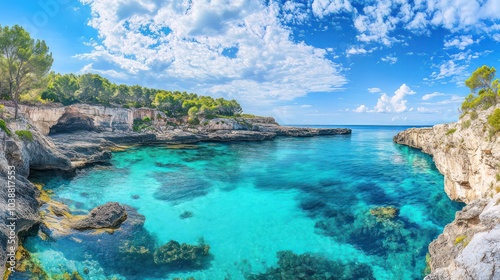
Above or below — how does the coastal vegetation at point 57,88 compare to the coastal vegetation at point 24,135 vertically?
above

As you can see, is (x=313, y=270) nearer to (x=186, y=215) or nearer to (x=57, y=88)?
(x=186, y=215)

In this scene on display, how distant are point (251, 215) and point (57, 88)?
232ft

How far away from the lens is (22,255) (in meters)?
13.2

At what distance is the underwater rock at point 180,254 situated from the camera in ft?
48.7

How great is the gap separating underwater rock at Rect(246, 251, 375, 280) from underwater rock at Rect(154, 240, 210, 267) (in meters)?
3.54

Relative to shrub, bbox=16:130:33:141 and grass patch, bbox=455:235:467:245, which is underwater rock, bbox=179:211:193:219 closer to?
grass patch, bbox=455:235:467:245

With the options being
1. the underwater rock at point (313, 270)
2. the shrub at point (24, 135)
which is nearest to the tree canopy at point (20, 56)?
the shrub at point (24, 135)

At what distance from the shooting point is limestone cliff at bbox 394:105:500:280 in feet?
26.2

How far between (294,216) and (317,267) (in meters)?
7.72

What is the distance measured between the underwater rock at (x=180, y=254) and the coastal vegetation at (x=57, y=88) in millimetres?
28711

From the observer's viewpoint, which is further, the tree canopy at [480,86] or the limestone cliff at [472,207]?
the tree canopy at [480,86]

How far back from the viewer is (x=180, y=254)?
1553cm

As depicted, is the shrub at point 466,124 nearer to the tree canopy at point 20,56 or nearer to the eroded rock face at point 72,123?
the tree canopy at point 20,56

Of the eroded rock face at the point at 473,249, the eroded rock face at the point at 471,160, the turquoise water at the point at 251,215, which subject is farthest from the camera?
the eroded rock face at the point at 471,160
